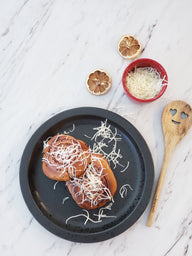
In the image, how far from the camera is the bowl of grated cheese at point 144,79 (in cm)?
170

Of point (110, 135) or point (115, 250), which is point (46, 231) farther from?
point (110, 135)

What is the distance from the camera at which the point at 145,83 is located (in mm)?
1731

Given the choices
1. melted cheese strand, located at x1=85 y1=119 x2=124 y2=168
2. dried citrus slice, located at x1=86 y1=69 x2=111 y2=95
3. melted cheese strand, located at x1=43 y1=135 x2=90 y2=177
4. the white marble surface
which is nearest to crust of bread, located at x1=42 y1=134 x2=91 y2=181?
melted cheese strand, located at x1=43 y1=135 x2=90 y2=177

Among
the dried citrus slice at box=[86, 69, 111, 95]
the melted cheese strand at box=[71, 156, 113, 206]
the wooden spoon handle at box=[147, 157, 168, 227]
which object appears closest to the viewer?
the melted cheese strand at box=[71, 156, 113, 206]

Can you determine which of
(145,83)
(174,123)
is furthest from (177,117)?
(145,83)

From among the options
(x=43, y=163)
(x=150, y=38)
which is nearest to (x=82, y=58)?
(x=150, y=38)

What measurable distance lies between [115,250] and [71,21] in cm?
157

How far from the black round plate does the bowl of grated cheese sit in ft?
0.70

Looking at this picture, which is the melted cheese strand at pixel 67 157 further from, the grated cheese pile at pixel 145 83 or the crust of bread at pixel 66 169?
the grated cheese pile at pixel 145 83

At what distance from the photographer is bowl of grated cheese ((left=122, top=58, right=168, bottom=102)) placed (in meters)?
1.70

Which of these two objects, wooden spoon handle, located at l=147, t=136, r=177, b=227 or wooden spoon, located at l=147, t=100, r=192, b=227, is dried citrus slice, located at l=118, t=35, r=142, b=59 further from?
wooden spoon handle, located at l=147, t=136, r=177, b=227

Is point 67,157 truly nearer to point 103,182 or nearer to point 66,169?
point 66,169

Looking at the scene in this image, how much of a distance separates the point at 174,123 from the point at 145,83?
0.32 metres

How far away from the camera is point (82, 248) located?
169 cm
